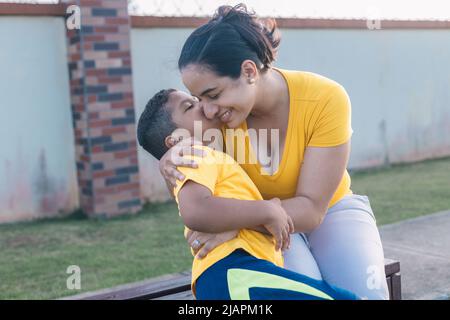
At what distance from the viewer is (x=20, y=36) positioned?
547 cm

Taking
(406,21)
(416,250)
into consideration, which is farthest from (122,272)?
(406,21)

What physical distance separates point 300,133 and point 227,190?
410 mm

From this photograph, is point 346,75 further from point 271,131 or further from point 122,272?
point 271,131

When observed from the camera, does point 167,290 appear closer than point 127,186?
Yes

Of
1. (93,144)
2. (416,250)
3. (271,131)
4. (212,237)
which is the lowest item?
(416,250)

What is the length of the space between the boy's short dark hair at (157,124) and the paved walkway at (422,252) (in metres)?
1.81

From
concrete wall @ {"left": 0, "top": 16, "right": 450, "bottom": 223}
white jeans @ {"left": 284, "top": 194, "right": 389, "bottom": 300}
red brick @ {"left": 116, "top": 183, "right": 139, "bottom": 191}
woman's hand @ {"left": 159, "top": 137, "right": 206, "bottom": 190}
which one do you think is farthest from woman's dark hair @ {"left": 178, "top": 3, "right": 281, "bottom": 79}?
red brick @ {"left": 116, "top": 183, "right": 139, "bottom": 191}

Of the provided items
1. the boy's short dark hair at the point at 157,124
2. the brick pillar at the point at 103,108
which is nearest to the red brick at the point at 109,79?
the brick pillar at the point at 103,108

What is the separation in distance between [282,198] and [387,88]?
6.55m

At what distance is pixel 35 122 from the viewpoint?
18.2 feet

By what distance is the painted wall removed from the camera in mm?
5410

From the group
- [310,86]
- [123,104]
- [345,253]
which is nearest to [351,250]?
[345,253]

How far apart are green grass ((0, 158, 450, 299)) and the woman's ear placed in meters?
2.00

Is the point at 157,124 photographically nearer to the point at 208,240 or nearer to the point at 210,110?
the point at 210,110
